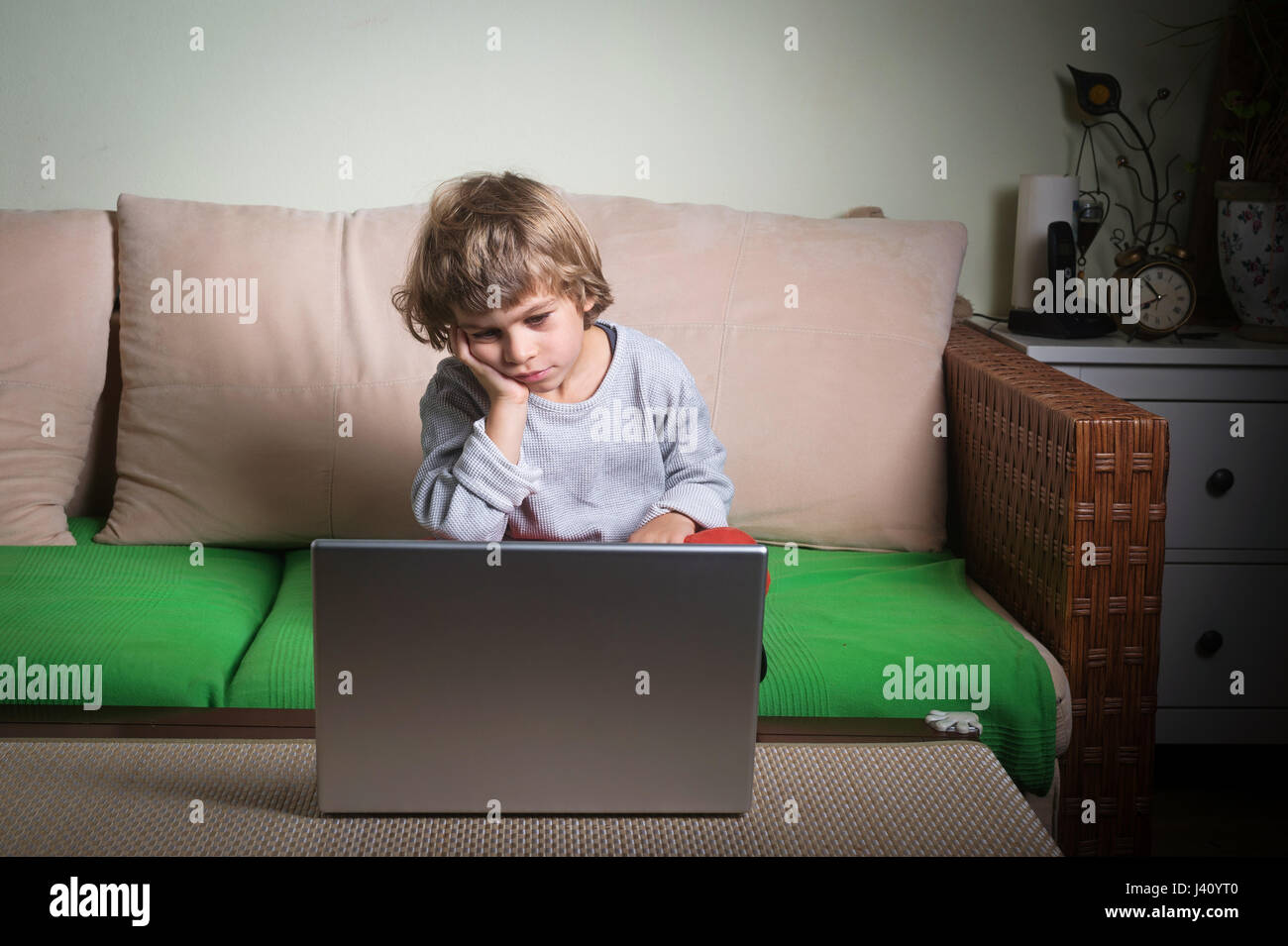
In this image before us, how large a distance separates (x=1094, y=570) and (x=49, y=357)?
1472 millimetres

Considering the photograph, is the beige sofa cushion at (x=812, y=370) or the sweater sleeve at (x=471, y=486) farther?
the beige sofa cushion at (x=812, y=370)

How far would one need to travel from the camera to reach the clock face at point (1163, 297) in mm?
1854

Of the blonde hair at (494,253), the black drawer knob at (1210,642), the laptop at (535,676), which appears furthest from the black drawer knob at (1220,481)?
the laptop at (535,676)

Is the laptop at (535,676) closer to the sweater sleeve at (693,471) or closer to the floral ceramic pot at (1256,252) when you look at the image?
the sweater sleeve at (693,471)

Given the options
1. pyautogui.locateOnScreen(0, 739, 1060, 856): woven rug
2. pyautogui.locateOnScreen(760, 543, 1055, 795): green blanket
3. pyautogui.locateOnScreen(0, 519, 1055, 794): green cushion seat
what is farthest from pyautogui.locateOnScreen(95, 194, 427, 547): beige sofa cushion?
pyautogui.locateOnScreen(0, 739, 1060, 856): woven rug

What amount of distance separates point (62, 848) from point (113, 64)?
1617 millimetres

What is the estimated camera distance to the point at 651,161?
2.03 metres

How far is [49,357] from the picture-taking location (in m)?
1.71

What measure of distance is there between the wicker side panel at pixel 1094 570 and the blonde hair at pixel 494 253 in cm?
56

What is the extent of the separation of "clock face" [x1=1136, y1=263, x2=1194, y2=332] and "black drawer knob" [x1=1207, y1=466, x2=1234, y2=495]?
25 centimetres

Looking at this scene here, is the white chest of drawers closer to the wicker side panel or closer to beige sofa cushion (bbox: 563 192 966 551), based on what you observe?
beige sofa cushion (bbox: 563 192 966 551)
